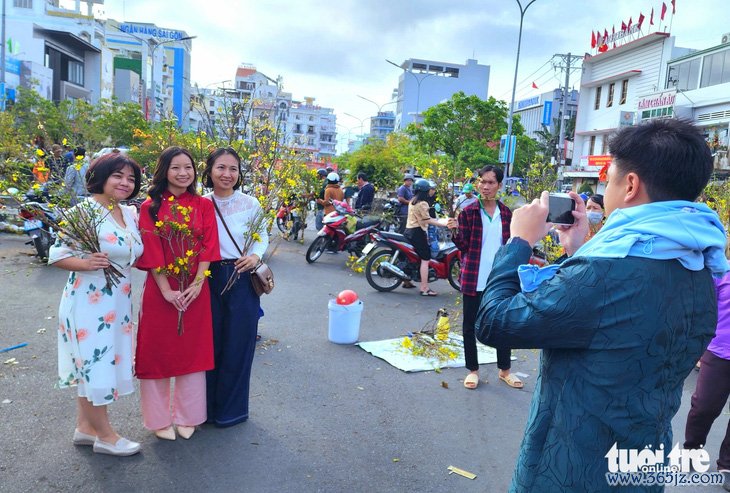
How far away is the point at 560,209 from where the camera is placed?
188 cm

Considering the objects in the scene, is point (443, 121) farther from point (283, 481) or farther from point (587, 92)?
point (283, 481)

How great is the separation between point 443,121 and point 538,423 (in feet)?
86.8

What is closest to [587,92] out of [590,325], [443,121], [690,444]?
[443,121]

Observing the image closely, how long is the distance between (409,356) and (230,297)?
2.20m

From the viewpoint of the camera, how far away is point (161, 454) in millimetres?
3117

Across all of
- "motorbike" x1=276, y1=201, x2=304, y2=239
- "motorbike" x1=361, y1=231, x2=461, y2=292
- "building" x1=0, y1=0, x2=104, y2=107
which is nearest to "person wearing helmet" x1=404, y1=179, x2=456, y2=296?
"motorbike" x1=361, y1=231, x2=461, y2=292

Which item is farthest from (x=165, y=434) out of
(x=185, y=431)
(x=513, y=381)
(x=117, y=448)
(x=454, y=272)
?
(x=454, y=272)

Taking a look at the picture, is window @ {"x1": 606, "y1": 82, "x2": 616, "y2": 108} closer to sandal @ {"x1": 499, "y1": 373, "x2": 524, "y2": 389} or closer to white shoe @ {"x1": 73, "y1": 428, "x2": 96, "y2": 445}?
sandal @ {"x1": 499, "y1": 373, "x2": 524, "y2": 389}

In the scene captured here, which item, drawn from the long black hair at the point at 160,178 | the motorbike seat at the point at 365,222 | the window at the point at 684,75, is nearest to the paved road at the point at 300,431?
the long black hair at the point at 160,178

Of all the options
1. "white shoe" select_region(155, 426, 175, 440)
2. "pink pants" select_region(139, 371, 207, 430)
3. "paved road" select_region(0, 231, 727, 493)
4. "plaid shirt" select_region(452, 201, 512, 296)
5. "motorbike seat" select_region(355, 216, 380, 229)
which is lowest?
"paved road" select_region(0, 231, 727, 493)

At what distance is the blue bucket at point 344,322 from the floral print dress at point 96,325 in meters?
2.48

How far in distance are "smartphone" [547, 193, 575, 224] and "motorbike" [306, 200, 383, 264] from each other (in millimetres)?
7517

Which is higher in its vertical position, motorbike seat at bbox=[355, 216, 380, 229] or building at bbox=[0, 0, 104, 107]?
building at bbox=[0, 0, 104, 107]

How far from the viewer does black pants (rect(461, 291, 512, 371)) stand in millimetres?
4297
